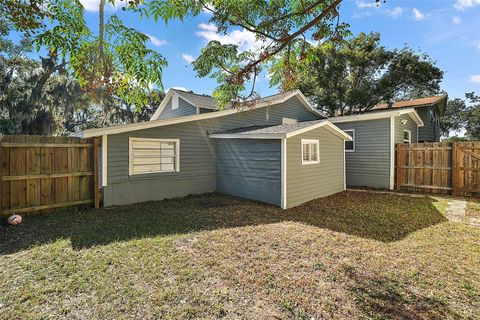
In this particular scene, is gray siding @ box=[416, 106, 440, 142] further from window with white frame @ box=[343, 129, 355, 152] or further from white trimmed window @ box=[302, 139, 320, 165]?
white trimmed window @ box=[302, 139, 320, 165]

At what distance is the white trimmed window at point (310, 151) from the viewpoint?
795 cm

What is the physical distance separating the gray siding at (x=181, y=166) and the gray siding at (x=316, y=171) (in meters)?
2.15

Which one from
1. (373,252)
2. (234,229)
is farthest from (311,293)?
(234,229)

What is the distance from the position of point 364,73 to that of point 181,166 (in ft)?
49.6

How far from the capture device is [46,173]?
6090 millimetres

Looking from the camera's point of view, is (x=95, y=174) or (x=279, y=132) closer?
(x=95, y=174)

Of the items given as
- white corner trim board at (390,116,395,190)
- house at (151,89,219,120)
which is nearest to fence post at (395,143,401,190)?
white corner trim board at (390,116,395,190)

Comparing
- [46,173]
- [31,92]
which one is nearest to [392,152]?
[46,173]

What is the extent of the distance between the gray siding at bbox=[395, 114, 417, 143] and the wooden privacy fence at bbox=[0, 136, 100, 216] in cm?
1151

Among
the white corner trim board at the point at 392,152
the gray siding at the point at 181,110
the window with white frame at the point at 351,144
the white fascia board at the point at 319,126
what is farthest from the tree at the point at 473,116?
the gray siding at the point at 181,110

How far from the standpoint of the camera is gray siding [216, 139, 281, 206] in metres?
7.40

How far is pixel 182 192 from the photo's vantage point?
8.66 metres

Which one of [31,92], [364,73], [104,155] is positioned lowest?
[104,155]

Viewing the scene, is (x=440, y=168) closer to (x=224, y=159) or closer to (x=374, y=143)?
(x=374, y=143)
